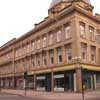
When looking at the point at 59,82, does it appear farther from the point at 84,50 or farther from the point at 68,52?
the point at 84,50

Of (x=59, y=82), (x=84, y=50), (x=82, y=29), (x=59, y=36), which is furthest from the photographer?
(x=59, y=36)

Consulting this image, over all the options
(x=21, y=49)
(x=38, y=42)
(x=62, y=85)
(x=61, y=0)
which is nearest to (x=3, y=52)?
(x=21, y=49)

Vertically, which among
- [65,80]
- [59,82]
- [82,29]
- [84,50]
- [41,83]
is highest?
[82,29]

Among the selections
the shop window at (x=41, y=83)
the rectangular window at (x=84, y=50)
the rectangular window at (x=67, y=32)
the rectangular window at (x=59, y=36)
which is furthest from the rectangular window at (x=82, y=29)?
the shop window at (x=41, y=83)

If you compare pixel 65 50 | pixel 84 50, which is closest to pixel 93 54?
pixel 84 50

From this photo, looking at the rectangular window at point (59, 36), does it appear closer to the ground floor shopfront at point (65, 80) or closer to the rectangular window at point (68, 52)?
the rectangular window at point (68, 52)

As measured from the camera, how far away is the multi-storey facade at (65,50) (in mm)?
35228

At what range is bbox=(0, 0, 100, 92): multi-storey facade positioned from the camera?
116ft

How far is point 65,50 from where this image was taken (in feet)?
123

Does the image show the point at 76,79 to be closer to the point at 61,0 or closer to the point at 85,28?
the point at 85,28

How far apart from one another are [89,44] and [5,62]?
34.9 metres

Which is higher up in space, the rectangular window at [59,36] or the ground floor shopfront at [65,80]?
the rectangular window at [59,36]

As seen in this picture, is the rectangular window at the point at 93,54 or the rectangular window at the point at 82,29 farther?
the rectangular window at the point at 93,54

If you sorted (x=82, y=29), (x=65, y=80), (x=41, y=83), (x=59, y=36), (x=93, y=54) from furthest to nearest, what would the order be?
(x=41, y=83) < (x=59, y=36) < (x=93, y=54) < (x=82, y=29) < (x=65, y=80)
